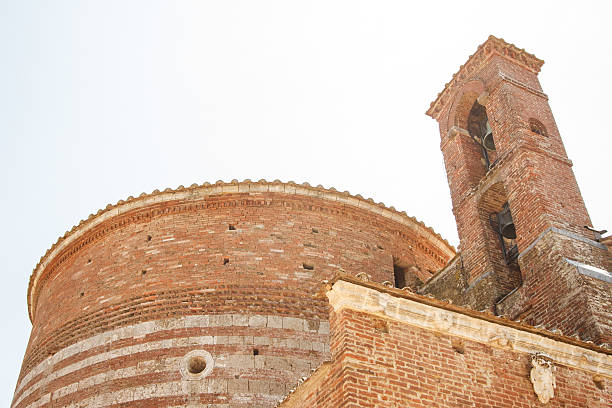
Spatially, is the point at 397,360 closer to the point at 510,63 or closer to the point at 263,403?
the point at 263,403

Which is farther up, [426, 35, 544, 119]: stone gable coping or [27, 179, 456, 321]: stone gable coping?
[426, 35, 544, 119]: stone gable coping

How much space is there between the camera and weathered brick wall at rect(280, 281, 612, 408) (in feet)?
22.2

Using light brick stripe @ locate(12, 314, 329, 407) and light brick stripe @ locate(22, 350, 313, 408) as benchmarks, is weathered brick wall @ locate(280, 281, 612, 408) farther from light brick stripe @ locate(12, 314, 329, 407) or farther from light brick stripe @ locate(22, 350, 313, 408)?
light brick stripe @ locate(12, 314, 329, 407)

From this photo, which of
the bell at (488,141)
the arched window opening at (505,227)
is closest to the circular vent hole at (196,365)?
the arched window opening at (505,227)

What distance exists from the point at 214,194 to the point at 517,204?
6.21 meters

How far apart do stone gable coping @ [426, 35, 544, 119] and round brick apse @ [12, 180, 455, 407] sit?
3310mm

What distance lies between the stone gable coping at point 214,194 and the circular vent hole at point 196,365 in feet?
12.1

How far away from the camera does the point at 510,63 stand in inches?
582

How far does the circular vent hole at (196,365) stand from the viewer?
11469mm

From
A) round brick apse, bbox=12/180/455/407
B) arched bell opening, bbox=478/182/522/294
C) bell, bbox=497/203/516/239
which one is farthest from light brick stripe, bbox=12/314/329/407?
bell, bbox=497/203/516/239

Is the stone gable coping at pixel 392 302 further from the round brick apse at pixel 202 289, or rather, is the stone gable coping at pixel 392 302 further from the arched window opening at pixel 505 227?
the arched window opening at pixel 505 227

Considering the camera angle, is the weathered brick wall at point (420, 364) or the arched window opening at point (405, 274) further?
the arched window opening at point (405, 274)

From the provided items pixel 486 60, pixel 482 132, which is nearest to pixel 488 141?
pixel 482 132

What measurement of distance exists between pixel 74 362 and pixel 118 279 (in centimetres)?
181
